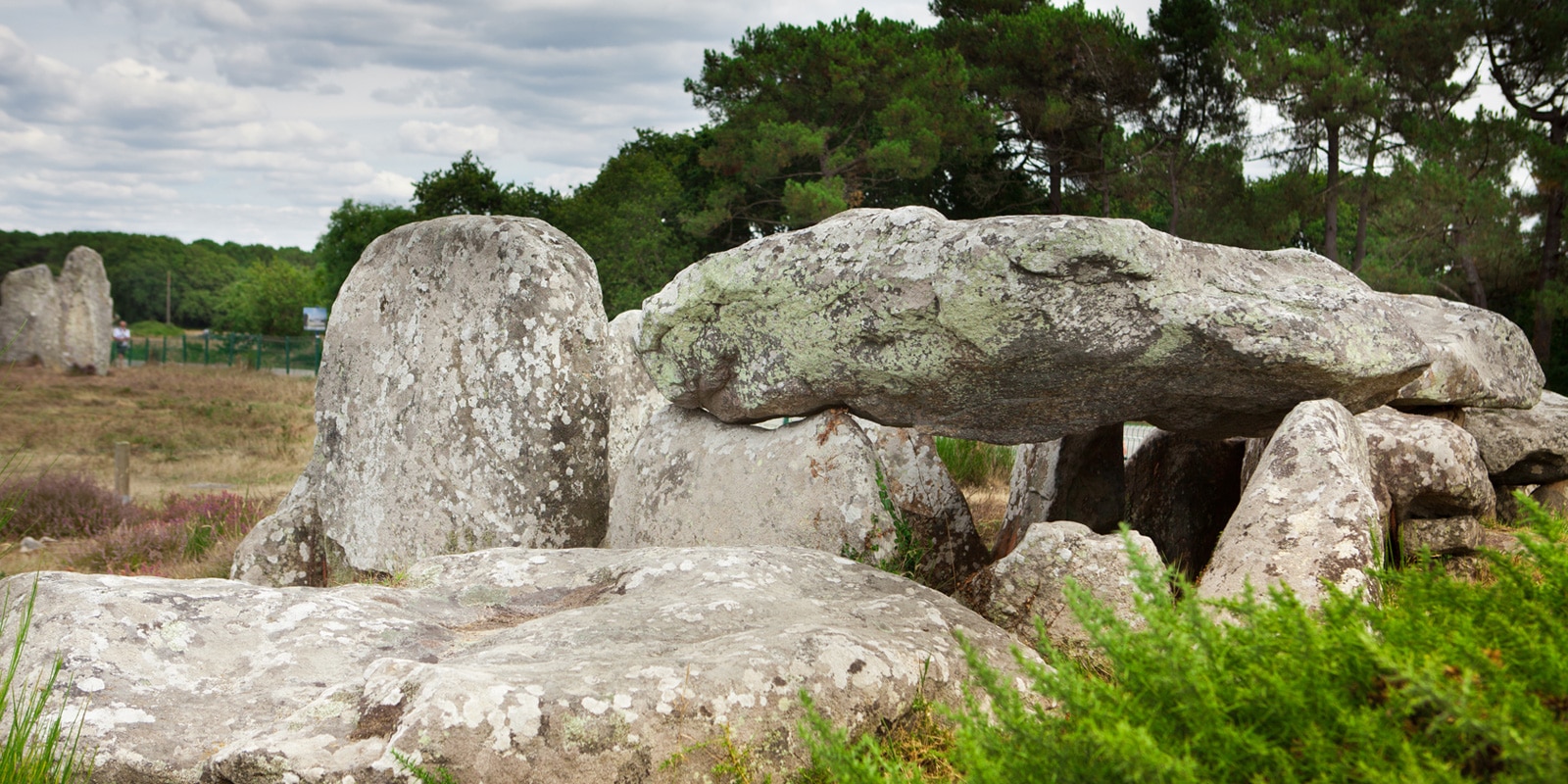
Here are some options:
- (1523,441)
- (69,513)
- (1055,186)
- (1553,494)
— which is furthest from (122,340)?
(1553,494)

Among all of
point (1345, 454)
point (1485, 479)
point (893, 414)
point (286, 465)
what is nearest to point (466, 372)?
point (893, 414)

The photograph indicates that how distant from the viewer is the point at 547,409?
7105mm

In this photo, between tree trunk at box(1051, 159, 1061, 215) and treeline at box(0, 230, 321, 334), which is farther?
treeline at box(0, 230, 321, 334)

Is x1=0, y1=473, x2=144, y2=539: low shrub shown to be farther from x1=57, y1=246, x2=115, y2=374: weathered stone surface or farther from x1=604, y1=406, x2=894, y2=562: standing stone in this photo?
x1=57, y1=246, x2=115, y2=374: weathered stone surface

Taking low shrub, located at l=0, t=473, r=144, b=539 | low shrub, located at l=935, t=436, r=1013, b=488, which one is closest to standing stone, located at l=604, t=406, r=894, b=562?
low shrub, located at l=935, t=436, r=1013, b=488

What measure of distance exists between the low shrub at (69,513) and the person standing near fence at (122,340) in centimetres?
2552

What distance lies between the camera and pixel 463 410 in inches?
280

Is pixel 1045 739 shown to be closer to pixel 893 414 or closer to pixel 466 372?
pixel 893 414

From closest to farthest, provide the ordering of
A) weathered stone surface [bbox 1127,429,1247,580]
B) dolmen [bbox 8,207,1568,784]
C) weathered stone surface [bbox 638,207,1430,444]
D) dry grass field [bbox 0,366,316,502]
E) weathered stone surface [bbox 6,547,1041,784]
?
weathered stone surface [bbox 6,547,1041,784], dolmen [bbox 8,207,1568,784], weathered stone surface [bbox 638,207,1430,444], weathered stone surface [bbox 1127,429,1247,580], dry grass field [bbox 0,366,316,502]

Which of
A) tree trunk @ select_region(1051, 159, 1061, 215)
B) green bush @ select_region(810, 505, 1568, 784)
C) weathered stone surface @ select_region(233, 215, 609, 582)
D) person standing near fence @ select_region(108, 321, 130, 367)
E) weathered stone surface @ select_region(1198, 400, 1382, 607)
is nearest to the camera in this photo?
green bush @ select_region(810, 505, 1568, 784)

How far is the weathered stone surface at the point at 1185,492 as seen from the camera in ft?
23.8

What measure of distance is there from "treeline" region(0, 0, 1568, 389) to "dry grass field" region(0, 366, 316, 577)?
10.6m

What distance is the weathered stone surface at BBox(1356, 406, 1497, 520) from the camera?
672 centimetres

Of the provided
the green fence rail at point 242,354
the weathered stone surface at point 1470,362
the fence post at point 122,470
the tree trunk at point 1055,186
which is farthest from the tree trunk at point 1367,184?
the green fence rail at point 242,354
